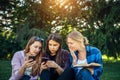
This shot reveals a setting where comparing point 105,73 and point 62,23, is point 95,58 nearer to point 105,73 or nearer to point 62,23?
point 105,73

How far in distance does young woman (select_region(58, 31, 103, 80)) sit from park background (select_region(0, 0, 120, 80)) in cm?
394

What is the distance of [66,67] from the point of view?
169 inches

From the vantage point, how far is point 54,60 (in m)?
4.32

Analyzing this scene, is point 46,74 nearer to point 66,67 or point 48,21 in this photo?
point 66,67

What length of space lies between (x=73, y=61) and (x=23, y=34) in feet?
34.4

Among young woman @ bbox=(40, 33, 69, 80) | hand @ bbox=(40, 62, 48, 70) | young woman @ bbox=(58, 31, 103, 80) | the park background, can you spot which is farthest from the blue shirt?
the park background

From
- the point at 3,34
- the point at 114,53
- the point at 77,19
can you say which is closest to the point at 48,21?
the point at 3,34

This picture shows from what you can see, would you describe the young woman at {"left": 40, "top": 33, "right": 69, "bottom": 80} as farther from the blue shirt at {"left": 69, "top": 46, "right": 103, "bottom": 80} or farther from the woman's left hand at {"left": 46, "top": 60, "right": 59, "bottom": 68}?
the blue shirt at {"left": 69, "top": 46, "right": 103, "bottom": 80}

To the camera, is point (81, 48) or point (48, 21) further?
point (48, 21)

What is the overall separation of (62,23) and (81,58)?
11.0 metres

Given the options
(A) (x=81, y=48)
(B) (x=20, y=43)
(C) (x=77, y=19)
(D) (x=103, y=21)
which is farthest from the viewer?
(B) (x=20, y=43)

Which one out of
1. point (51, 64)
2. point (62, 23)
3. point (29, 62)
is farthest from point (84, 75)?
point (62, 23)

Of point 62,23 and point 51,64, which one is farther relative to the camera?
point 62,23

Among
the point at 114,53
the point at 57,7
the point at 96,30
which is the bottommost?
the point at 114,53
